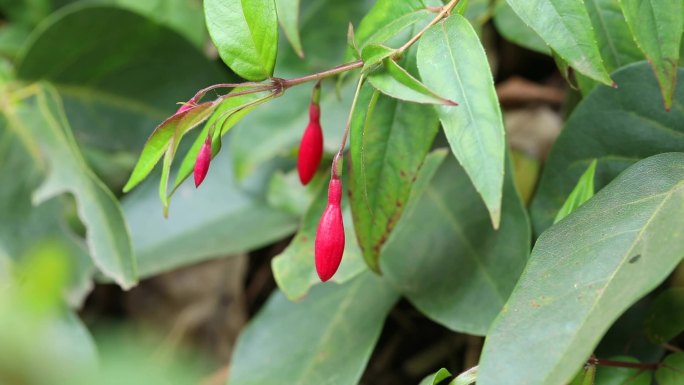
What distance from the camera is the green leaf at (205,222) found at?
3.56 feet

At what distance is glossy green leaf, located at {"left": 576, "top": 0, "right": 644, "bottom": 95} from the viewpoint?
28.5 inches

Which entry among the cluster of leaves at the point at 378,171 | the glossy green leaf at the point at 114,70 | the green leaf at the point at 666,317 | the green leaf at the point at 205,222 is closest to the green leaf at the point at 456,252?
A: the cluster of leaves at the point at 378,171

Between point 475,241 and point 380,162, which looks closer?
point 380,162

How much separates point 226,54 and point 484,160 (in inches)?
9.0

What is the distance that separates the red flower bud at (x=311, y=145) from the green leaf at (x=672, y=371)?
1.12 feet

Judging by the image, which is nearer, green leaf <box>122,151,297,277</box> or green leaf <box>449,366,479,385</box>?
green leaf <box>449,366,479,385</box>

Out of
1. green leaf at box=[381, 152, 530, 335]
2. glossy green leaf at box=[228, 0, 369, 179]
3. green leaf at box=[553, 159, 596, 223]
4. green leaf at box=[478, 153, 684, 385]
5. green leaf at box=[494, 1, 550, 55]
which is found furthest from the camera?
glossy green leaf at box=[228, 0, 369, 179]

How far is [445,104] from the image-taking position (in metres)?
0.53

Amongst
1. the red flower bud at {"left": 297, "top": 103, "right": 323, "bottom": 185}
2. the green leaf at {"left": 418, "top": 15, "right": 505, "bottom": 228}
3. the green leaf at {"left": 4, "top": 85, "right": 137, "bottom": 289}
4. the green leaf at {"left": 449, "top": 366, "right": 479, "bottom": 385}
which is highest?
the green leaf at {"left": 418, "top": 15, "right": 505, "bottom": 228}

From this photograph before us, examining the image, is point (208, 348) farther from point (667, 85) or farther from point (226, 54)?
point (667, 85)

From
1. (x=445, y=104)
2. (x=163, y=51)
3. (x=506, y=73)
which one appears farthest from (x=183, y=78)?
(x=445, y=104)

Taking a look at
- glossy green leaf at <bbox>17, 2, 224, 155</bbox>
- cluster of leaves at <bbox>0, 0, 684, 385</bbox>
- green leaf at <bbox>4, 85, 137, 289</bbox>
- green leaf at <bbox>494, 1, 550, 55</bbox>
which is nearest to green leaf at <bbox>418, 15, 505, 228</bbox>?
cluster of leaves at <bbox>0, 0, 684, 385</bbox>

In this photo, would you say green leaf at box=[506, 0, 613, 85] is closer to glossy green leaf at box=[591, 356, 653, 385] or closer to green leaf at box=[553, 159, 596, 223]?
green leaf at box=[553, 159, 596, 223]

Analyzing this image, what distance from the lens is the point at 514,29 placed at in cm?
94
